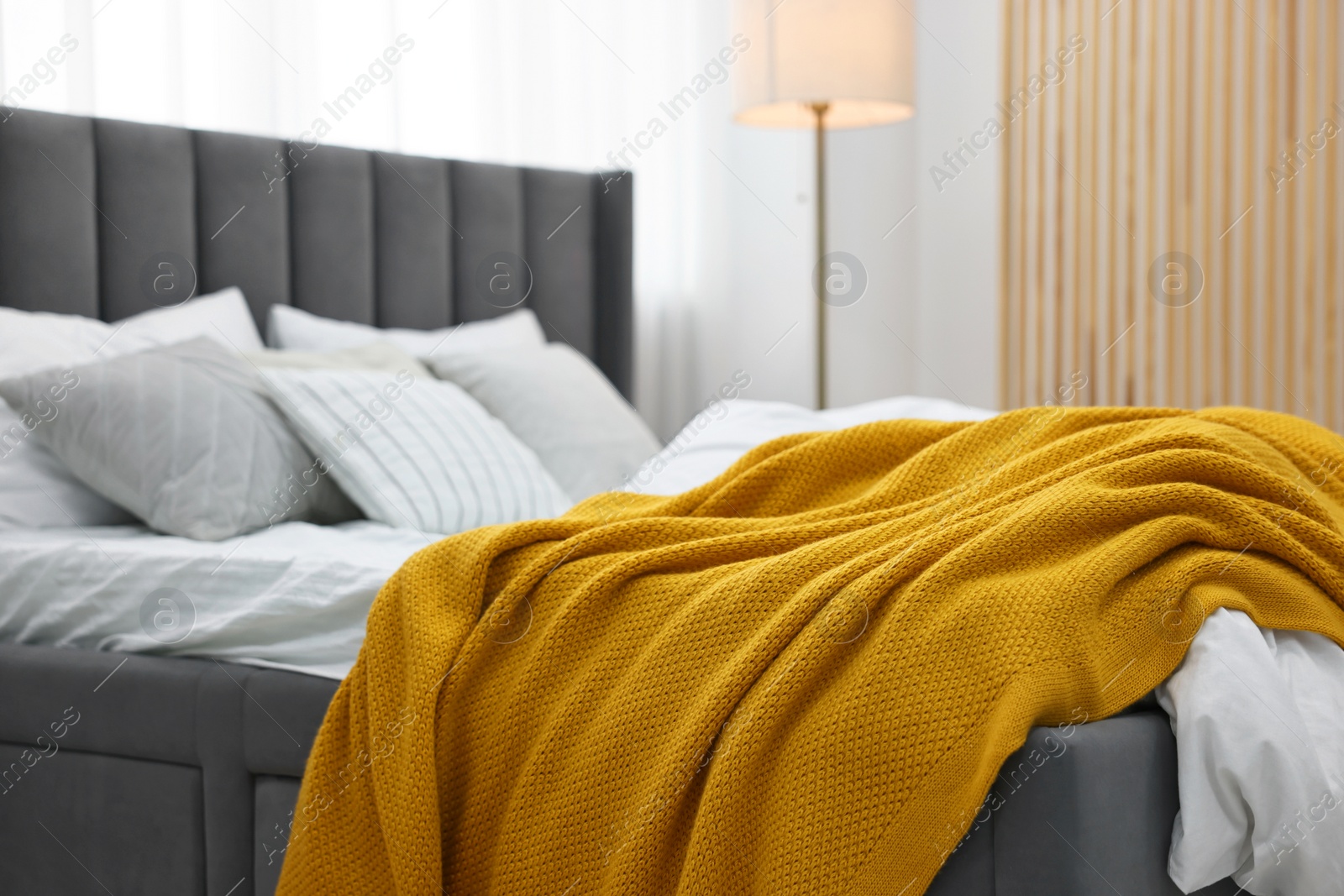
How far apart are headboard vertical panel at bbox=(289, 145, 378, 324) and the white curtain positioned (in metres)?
0.09

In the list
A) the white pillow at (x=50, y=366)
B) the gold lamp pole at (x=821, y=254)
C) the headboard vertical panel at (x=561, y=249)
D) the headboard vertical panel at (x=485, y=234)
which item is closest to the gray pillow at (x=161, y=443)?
the white pillow at (x=50, y=366)

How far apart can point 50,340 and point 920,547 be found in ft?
5.11

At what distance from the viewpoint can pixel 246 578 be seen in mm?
1533

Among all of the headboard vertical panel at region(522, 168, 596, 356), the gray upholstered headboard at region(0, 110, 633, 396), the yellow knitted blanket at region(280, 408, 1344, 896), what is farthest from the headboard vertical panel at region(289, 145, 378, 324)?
the yellow knitted blanket at region(280, 408, 1344, 896)

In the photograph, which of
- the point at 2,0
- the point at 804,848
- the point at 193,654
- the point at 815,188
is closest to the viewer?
the point at 804,848

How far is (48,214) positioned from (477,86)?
1.12m


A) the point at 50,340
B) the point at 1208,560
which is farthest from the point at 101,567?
the point at 1208,560

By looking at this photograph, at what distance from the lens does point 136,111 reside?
7.57ft

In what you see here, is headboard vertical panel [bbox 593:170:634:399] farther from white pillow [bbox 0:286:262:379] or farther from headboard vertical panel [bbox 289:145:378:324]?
white pillow [bbox 0:286:262:379]

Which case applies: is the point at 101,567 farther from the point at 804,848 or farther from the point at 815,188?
the point at 815,188

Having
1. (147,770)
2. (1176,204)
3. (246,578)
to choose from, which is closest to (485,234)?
(246,578)

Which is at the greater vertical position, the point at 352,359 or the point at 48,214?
the point at 48,214

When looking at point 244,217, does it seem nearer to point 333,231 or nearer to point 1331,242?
point 333,231

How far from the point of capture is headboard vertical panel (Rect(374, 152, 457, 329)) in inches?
104
